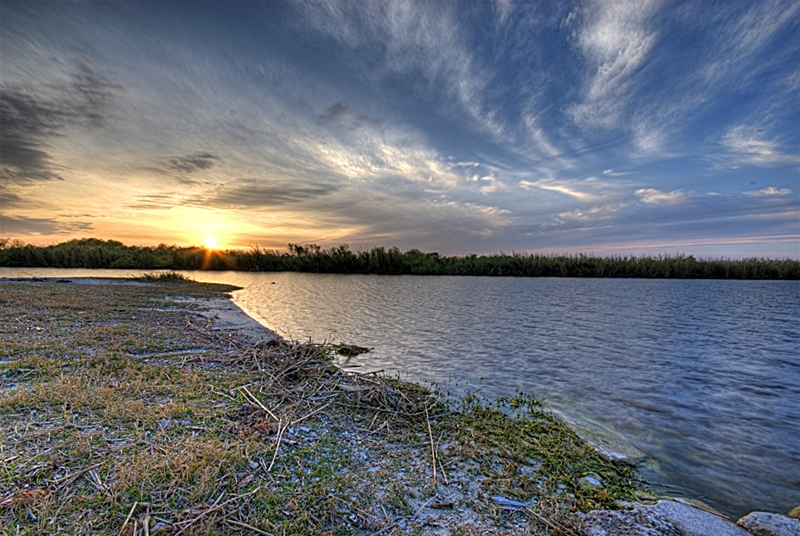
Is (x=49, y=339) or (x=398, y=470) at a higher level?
(x=49, y=339)

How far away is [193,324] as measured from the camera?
1085 cm

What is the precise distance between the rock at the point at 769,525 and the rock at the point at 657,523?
149 mm

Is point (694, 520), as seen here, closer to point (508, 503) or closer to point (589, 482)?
point (589, 482)

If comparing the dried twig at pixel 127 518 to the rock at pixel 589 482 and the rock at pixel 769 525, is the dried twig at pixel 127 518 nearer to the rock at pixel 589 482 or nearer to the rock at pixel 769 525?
the rock at pixel 589 482

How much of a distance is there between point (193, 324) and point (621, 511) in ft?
37.0

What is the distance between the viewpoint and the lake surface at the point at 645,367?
4871 mm

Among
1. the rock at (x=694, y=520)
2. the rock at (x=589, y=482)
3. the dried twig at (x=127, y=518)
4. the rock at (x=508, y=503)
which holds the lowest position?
the rock at (x=589, y=482)

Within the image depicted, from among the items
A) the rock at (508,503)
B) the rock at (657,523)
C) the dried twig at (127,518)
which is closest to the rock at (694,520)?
the rock at (657,523)

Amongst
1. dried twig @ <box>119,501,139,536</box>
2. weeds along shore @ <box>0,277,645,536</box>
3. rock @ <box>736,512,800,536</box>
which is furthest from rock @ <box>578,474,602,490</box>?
dried twig @ <box>119,501,139,536</box>

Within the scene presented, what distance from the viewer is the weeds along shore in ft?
9.30

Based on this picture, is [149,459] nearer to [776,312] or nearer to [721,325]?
[721,325]

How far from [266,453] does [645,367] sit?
9.46 m

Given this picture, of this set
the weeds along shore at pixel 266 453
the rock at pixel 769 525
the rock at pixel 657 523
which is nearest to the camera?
the weeds along shore at pixel 266 453

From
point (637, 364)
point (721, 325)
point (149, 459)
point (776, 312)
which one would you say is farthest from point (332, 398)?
point (776, 312)
